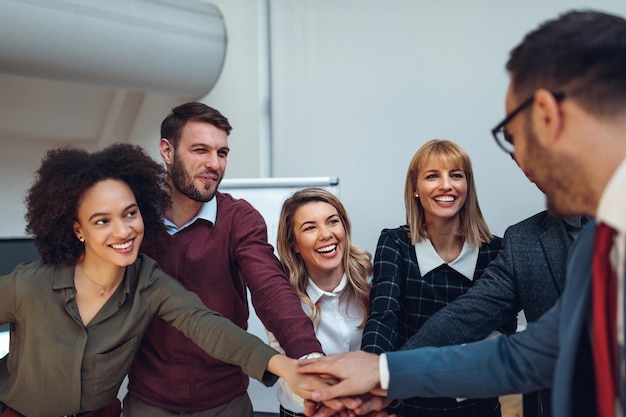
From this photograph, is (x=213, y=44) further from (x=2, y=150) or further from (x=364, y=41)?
(x=2, y=150)

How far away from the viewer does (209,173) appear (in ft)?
7.75

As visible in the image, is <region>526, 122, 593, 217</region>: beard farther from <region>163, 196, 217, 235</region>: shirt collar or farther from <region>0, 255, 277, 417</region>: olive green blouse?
<region>163, 196, 217, 235</region>: shirt collar

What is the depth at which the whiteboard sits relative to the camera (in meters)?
3.92

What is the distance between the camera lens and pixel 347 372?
75.8 inches

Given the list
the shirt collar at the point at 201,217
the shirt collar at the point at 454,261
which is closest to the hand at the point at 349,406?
the shirt collar at the point at 454,261

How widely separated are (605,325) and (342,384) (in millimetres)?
998

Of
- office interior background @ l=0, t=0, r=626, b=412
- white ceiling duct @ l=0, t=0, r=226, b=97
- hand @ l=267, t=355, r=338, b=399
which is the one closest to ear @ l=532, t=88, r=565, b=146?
hand @ l=267, t=355, r=338, b=399

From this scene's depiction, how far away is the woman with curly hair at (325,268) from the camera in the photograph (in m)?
2.38

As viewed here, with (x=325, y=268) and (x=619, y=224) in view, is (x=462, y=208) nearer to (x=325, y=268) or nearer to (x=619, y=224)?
(x=325, y=268)

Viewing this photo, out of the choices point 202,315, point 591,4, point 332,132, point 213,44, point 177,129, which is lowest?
point 202,315

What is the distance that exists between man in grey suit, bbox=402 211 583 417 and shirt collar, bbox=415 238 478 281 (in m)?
0.14

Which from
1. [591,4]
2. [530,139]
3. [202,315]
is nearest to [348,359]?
[202,315]

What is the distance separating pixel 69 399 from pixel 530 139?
1.53 metres

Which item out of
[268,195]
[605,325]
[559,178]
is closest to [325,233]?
[559,178]
